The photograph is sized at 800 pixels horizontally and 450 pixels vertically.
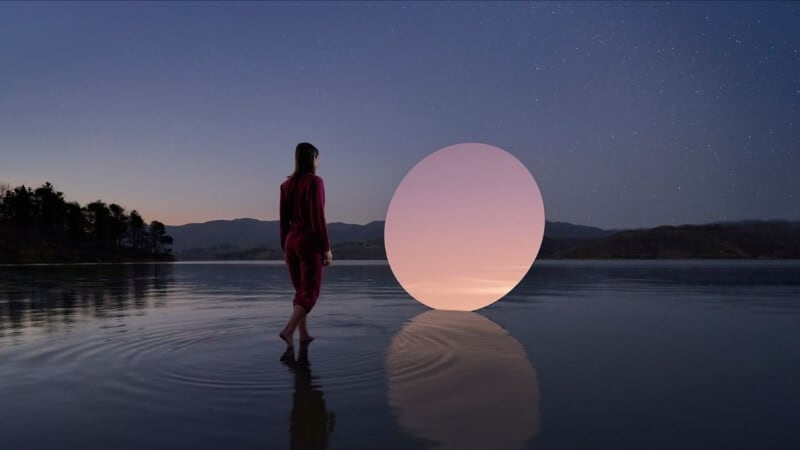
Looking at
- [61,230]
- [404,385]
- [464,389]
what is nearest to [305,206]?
[404,385]

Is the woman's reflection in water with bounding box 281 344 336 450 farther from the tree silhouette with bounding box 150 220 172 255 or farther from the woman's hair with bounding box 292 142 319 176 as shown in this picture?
the tree silhouette with bounding box 150 220 172 255

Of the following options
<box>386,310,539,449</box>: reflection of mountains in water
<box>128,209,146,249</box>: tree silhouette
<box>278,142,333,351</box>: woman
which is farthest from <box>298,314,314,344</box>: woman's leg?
<box>128,209,146,249</box>: tree silhouette

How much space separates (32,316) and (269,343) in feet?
22.7

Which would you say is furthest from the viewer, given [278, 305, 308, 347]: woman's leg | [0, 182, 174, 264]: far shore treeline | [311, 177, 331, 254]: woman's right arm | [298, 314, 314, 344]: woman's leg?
[0, 182, 174, 264]: far shore treeline

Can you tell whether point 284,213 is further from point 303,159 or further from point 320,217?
point 303,159

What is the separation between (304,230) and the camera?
7.00 meters

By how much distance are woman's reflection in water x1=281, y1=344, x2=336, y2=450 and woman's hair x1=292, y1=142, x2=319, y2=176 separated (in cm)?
299

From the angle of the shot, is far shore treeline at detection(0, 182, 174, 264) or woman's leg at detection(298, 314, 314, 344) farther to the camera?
far shore treeline at detection(0, 182, 174, 264)

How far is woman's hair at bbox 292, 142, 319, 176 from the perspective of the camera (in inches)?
284

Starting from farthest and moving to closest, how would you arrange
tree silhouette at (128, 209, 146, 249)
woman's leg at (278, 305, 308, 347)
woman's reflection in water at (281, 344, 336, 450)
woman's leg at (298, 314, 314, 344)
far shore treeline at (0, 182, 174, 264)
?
tree silhouette at (128, 209, 146, 249), far shore treeline at (0, 182, 174, 264), woman's leg at (298, 314, 314, 344), woman's leg at (278, 305, 308, 347), woman's reflection in water at (281, 344, 336, 450)

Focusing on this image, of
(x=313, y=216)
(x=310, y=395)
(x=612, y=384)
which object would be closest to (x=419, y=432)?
(x=310, y=395)

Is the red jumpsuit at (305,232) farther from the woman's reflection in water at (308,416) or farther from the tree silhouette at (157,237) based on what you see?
the tree silhouette at (157,237)

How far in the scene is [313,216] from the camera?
6809 millimetres

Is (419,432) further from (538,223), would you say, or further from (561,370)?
(538,223)
